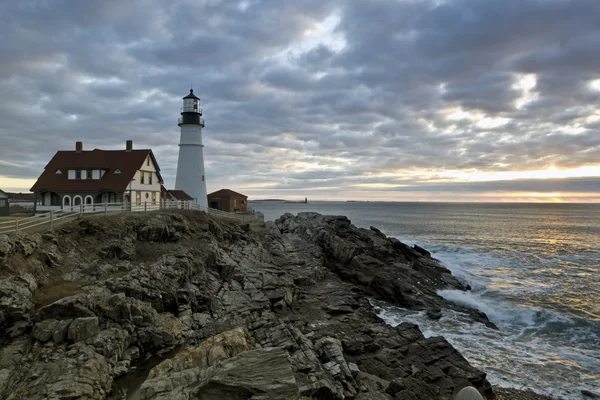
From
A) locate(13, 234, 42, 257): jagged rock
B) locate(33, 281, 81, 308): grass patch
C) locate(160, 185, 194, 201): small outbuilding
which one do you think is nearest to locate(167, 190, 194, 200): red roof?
locate(160, 185, 194, 201): small outbuilding

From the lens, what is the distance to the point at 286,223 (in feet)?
131

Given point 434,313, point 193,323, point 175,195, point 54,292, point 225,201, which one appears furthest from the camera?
point 225,201

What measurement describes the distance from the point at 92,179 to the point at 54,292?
21.1m

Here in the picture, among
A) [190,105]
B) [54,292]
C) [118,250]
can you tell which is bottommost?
[54,292]

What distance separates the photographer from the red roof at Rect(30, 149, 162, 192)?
106 ft

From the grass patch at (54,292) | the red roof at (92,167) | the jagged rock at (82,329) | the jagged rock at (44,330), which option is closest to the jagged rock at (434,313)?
the jagged rock at (82,329)

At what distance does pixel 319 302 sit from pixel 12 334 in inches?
547

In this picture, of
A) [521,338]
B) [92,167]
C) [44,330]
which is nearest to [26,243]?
[44,330]

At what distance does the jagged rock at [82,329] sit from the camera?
12641mm

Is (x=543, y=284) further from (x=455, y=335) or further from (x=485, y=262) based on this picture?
(x=455, y=335)

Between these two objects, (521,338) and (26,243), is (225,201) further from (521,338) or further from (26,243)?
(521,338)

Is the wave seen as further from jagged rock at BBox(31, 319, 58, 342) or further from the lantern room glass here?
the lantern room glass

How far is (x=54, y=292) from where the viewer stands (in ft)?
49.7

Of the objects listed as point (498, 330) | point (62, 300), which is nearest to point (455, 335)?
point (498, 330)
